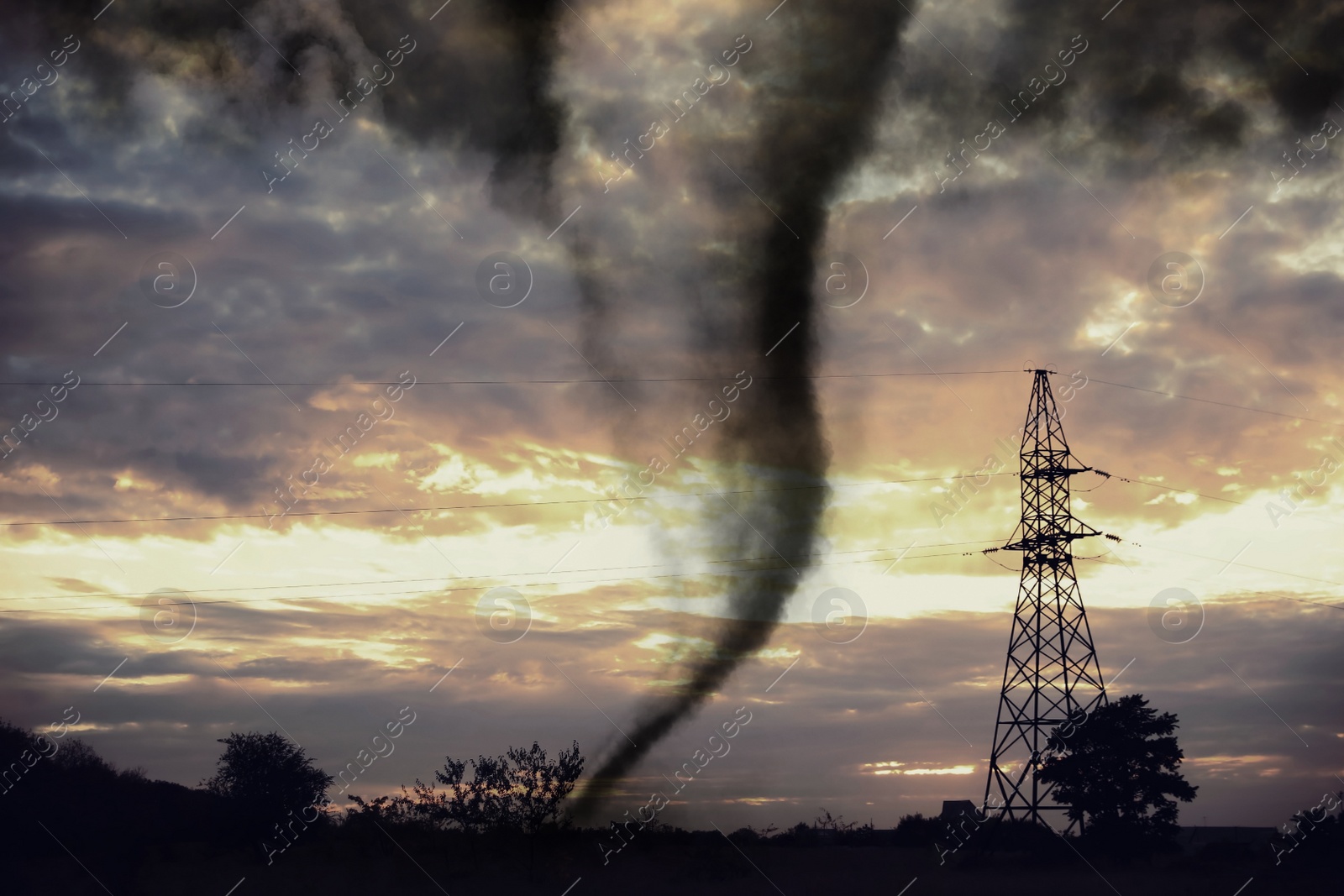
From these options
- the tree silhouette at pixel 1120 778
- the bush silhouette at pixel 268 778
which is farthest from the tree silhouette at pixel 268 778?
the tree silhouette at pixel 1120 778

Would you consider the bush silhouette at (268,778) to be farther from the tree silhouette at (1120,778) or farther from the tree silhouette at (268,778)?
the tree silhouette at (1120,778)

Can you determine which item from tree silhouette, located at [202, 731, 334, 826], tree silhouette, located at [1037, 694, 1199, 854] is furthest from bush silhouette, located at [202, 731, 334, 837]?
tree silhouette, located at [1037, 694, 1199, 854]

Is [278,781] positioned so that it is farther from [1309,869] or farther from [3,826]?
[1309,869]

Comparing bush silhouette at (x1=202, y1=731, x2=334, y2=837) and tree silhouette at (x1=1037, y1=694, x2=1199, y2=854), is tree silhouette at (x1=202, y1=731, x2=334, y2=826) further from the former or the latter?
tree silhouette at (x1=1037, y1=694, x2=1199, y2=854)

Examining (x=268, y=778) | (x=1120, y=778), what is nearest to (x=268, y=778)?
(x=268, y=778)
